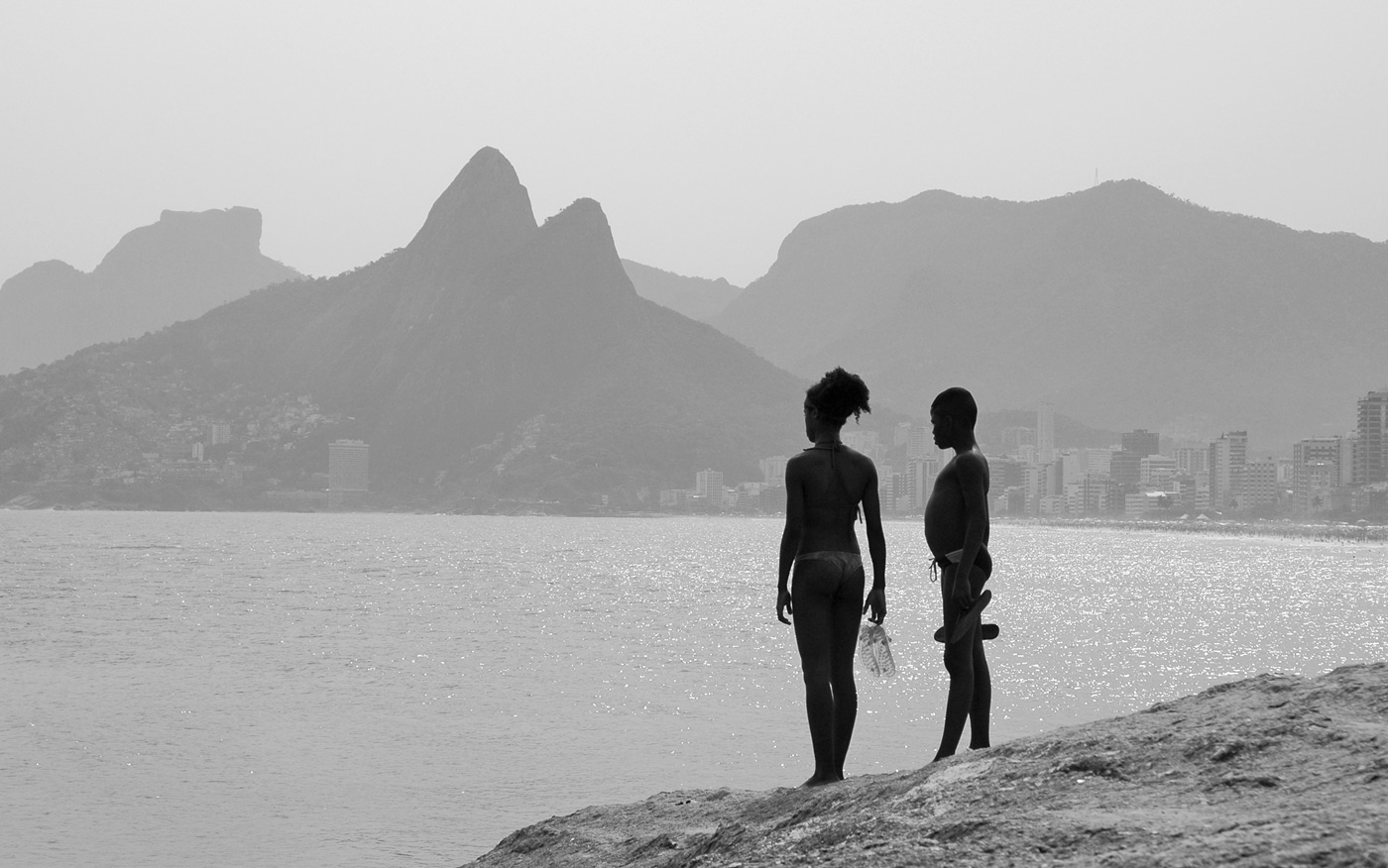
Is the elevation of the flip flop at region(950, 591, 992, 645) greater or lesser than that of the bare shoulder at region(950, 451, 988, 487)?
lesser

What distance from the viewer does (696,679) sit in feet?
103

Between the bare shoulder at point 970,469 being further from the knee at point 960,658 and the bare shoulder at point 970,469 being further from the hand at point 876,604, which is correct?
the knee at point 960,658

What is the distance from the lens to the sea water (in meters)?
16.5

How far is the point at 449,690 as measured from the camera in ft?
95.1

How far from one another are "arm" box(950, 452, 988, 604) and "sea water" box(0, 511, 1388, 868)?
760 centimetres

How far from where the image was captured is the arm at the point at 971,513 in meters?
8.46

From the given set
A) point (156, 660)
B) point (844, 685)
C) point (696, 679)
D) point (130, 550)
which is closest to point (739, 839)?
point (844, 685)

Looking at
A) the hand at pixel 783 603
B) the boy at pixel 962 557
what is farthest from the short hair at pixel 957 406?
the hand at pixel 783 603

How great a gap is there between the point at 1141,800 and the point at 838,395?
11.7 ft

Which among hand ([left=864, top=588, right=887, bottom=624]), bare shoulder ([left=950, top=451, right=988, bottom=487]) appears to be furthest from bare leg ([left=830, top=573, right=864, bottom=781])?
bare shoulder ([left=950, top=451, right=988, bottom=487])

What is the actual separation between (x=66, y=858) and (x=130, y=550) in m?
100

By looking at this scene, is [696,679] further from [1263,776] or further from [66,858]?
[1263,776]

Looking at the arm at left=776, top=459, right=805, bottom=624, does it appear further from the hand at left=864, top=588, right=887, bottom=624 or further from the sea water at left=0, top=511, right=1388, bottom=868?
the sea water at left=0, top=511, right=1388, bottom=868

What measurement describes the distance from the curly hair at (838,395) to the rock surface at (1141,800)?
2257 millimetres
